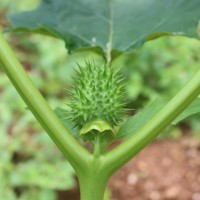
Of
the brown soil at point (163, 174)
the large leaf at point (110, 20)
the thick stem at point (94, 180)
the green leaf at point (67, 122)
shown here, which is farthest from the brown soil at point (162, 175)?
the thick stem at point (94, 180)

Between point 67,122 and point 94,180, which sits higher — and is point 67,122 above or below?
above

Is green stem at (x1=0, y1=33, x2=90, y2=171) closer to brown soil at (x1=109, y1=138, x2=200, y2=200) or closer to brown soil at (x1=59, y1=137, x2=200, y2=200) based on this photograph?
brown soil at (x1=59, y1=137, x2=200, y2=200)

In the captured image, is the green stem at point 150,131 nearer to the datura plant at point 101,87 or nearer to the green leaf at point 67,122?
the datura plant at point 101,87

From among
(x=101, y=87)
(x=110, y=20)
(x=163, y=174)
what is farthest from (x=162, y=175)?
(x=101, y=87)

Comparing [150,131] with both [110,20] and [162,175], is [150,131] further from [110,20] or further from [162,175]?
→ [162,175]

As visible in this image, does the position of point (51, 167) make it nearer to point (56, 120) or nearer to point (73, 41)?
point (73, 41)
